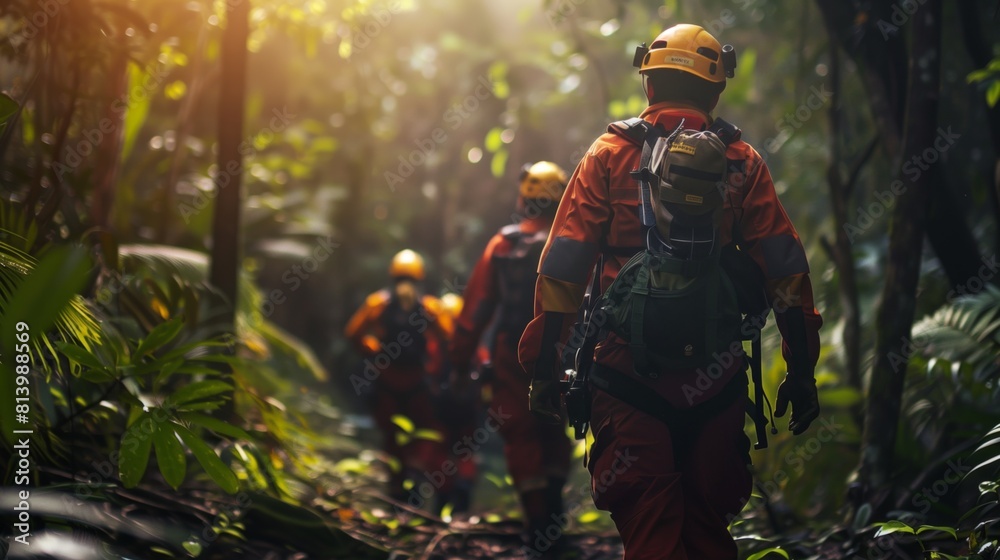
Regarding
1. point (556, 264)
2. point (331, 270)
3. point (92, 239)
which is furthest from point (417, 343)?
point (331, 270)

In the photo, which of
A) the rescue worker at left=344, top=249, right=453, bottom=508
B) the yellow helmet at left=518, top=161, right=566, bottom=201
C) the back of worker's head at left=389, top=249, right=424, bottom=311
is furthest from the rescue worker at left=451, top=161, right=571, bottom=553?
the back of worker's head at left=389, top=249, right=424, bottom=311

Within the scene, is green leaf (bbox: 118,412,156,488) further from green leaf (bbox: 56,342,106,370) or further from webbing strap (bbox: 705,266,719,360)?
webbing strap (bbox: 705,266,719,360)

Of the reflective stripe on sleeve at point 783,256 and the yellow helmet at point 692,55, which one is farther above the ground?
the yellow helmet at point 692,55

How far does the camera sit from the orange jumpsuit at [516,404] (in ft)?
17.6

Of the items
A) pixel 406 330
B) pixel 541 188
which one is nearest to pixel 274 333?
pixel 406 330

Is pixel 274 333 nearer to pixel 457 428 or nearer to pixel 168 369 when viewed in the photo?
pixel 457 428

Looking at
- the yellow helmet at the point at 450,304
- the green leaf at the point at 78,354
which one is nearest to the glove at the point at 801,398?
the green leaf at the point at 78,354

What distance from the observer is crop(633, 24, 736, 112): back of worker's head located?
3510 millimetres

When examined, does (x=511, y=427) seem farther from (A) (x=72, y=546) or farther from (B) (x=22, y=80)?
(B) (x=22, y=80)

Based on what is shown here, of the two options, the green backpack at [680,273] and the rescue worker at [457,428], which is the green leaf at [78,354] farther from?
the rescue worker at [457,428]

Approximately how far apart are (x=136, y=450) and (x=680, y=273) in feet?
6.68

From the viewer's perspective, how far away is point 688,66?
350cm

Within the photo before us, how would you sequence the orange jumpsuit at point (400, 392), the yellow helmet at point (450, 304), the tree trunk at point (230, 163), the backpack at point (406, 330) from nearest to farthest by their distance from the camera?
the tree trunk at point (230, 163)
the orange jumpsuit at point (400, 392)
the backpack at point (406, 330)
the yellow helmet at point (450, 304)

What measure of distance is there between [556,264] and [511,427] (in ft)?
7.32
